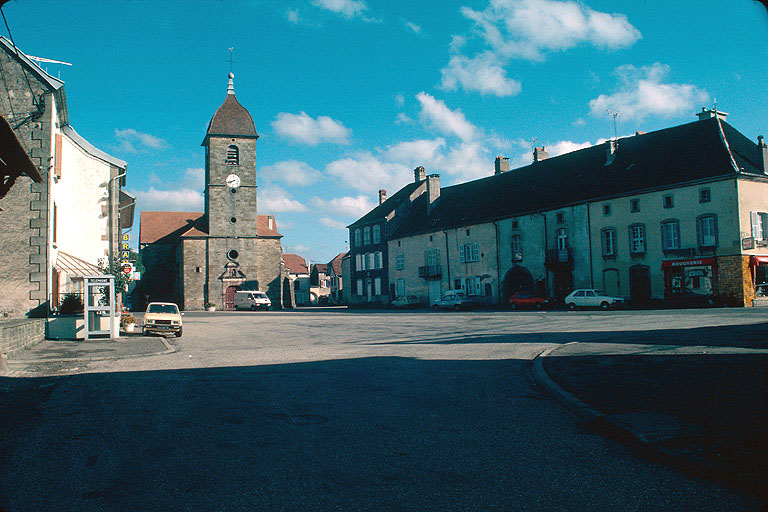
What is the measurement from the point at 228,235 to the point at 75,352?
141ft

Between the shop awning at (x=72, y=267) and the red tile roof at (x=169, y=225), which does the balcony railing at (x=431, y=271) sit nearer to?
the red tile roof at (x=169, y=225)

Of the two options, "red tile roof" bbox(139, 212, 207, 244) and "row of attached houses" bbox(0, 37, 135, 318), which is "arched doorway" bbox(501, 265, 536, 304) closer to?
"row of attached houses" bbox(0, 37, 135, 318)

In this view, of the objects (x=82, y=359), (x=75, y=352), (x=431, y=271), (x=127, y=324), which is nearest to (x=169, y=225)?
(x=431, y=271)

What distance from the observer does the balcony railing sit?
176ft

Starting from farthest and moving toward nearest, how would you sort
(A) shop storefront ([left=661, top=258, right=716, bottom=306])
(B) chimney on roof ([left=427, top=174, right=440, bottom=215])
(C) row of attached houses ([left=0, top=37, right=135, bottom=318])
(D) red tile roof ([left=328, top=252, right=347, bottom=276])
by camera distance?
(D) red tile roof ([left=328, top=252, right=347, bottom=276]), (B) chimney on roof ([left=427, top=174, right=440, bottom=215]), (A) shop storefront ([left=661, top=258, right=716, bottom=306]), (C) row of attached houses ([left=0, top=37, right=135, bottom=318])

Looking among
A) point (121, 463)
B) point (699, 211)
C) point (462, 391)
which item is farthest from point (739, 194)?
point (121, 463)

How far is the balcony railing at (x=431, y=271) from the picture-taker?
5356cm

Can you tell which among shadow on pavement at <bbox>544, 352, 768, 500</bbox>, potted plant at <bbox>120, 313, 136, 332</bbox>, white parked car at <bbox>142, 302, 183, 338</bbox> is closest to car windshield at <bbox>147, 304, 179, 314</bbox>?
white parked car at <bbox>142, 302, 183, 338</bbox>

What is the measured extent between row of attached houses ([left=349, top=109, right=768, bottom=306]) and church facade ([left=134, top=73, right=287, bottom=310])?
14687 millimetres

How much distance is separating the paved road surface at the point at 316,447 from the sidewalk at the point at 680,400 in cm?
25

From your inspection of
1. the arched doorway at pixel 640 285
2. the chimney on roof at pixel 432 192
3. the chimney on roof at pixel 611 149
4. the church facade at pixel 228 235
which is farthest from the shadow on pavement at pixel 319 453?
the chimney on roof at pixel 432 192

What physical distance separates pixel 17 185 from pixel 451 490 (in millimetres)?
19240

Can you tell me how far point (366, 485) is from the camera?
4645mm

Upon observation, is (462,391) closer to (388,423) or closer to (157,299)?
(388,423)
